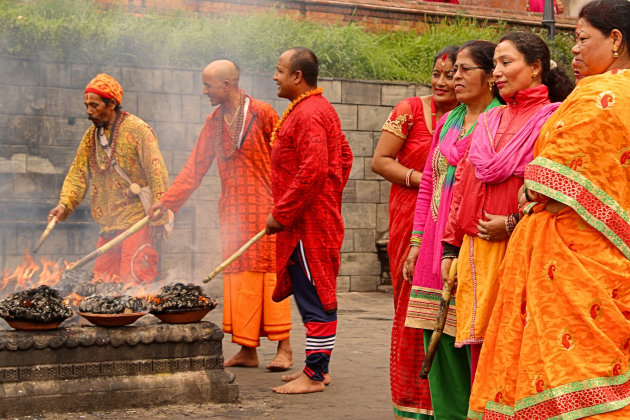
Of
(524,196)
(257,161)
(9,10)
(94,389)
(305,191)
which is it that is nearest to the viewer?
(524,196)

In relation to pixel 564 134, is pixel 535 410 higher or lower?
lower

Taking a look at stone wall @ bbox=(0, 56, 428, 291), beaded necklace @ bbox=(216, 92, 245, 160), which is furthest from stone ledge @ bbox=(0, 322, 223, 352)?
stone wall @ bbox=(0, 56, 428, 291)

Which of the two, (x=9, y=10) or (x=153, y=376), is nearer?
(x=153, y=376)

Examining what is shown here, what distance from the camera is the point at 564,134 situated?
3.54m

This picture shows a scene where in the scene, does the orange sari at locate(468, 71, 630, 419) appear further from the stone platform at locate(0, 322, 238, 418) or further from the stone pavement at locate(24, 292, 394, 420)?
the stone platform at locate(0, 322, 238, 418)

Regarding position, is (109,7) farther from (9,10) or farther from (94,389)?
(94,389)

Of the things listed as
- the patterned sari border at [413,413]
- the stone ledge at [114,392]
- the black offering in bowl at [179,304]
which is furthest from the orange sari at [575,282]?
the black offering in bowl at [179,304]

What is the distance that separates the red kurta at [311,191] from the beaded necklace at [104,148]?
1291mm

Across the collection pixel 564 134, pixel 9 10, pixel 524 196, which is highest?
pixel 9 10

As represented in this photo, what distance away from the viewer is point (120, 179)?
6883mm

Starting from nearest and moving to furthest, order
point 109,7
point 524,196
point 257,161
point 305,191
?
point 524,196 → point 305,191 → point 257,161 → point 109,7

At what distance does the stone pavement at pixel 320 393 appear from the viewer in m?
5.41

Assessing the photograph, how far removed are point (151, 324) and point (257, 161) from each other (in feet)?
5.88

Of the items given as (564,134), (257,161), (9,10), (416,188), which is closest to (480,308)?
(564,134)
